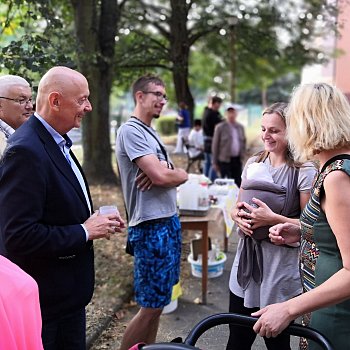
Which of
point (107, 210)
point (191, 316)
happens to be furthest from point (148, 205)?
point (191, 316)

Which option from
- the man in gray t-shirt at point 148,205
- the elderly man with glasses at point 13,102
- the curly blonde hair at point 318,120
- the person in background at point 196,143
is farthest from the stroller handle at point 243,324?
the person in background at point 196,143

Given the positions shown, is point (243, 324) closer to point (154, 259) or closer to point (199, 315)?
point (154, 259)

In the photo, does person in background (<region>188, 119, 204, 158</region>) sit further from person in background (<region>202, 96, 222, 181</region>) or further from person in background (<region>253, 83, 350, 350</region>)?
person in background (<region>253, 83, 350, 350</region>)

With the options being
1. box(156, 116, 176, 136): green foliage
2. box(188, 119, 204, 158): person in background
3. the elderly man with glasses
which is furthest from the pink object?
box(156, 116, 176, 136): green foliage

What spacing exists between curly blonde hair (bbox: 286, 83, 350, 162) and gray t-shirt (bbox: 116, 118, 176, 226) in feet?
4.21

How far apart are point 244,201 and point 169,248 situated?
76cm

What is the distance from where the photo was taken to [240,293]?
2.43 m

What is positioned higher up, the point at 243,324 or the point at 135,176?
the point at 135,176

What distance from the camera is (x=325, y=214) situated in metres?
1.56

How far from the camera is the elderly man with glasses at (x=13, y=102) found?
259 centimetres

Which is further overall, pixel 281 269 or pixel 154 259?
pixel 154 259

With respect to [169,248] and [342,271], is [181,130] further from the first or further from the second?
[342,271]

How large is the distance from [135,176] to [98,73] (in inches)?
232

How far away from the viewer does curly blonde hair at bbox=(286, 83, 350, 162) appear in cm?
157
